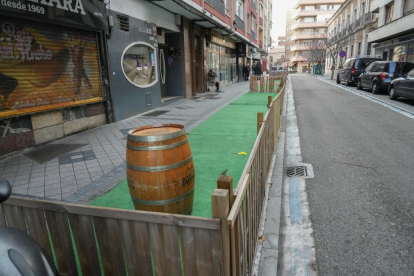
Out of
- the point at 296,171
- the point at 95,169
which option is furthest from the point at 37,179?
the point at 296,171

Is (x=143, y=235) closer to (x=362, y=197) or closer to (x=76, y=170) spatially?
(x=362, y=197)

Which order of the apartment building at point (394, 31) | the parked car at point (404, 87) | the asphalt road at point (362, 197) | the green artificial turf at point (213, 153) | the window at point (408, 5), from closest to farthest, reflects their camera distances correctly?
the asphalt road at point (362, 197), the green artificial turf at point (213, 153), the parked car at point (404, 87), the apartment building at point (394, 31), the window at point (408, 5)

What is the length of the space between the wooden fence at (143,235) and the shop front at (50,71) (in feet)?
15.0

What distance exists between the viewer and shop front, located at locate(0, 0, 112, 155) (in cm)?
580

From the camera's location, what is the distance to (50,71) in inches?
265

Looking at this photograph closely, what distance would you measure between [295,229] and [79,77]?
22.0 feet

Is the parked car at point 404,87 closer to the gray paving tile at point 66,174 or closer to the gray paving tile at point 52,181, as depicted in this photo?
the gray paving tile at point 66,174

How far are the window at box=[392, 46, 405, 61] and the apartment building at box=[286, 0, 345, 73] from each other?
173ft

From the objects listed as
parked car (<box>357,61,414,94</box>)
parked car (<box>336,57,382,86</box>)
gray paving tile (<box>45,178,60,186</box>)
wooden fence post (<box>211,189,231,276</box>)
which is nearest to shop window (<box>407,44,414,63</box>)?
parked car (<box>336,57,382,86</box>)

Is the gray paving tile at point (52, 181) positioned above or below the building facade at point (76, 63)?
below

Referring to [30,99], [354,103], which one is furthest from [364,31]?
[30,99]

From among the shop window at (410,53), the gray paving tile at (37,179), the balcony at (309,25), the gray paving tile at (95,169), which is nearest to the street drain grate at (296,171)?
the gray paving tile at (95,169)

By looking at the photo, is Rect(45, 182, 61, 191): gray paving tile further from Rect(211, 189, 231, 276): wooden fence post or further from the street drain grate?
the street drain grate

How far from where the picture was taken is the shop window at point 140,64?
9.55 metres
